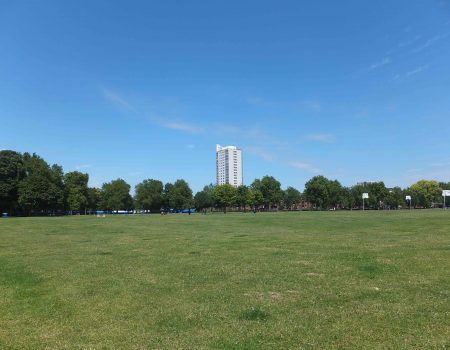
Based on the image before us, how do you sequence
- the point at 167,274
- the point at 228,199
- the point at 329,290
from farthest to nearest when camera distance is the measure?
the point at 228,199 < the point at 167,274 < the point at 329,290

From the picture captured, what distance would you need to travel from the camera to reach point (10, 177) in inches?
4739

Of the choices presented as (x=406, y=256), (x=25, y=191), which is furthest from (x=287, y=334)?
(x=25, y=191)

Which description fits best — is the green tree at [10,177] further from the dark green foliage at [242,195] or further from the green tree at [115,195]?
the dark green foliage at [242,195]

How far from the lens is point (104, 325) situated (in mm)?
8305

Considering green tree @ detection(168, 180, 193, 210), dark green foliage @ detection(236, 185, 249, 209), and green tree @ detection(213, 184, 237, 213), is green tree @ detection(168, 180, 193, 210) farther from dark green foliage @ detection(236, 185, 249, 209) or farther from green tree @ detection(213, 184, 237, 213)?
dark green foliage @ detection(236, 185, 249, 209)

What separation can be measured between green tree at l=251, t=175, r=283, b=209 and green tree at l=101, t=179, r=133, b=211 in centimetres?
5913

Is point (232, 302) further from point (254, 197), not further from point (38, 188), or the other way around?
point (254, 197)

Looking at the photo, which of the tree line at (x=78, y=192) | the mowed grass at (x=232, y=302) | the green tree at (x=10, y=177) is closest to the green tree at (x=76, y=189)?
the tree line at (x=78, y=192)

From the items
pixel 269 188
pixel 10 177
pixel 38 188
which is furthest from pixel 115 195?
pixel 10 177

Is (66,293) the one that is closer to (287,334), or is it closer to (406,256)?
(287,334)

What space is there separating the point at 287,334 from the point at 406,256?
11.0 metres

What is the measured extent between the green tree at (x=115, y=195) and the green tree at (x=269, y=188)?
59.1m

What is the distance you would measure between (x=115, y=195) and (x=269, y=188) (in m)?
68.9

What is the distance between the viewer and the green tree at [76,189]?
490 ft
